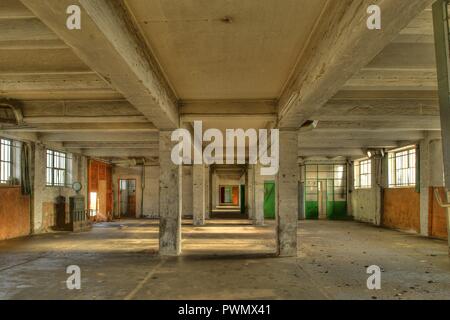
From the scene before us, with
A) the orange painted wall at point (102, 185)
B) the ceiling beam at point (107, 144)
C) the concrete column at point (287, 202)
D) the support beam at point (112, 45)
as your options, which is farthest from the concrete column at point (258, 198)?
the support beam at point (112, 45)

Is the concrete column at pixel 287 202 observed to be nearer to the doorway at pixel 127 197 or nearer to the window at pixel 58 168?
the window at pixel 58 168

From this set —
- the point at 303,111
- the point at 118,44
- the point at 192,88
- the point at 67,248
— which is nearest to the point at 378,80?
the point at 303,111

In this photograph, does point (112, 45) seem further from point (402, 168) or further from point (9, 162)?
point (402, 168)

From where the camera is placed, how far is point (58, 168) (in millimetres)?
14539

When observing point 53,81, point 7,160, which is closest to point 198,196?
point 7,160

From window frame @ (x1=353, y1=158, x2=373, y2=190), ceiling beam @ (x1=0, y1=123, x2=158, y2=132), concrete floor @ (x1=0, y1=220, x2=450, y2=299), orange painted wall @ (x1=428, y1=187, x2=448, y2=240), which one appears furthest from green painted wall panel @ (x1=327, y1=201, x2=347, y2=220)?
ceiling beam @ (x1=0, y1=123, x2=158, y2=132)

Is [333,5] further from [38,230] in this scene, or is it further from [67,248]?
[38,230]

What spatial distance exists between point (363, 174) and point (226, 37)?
595 inches

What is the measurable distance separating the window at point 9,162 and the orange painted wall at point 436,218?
42.3 feet

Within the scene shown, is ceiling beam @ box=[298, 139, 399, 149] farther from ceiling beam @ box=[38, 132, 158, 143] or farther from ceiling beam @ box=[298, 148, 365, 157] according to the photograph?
ceiling beam @ box=[38, 132, 158, 143]

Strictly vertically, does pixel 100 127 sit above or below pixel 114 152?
above

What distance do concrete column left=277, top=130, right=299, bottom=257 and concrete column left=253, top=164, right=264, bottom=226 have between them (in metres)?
8.13

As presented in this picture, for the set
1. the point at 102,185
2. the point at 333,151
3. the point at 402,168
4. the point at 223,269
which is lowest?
the point at 223,269

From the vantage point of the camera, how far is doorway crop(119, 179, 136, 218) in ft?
72.2
